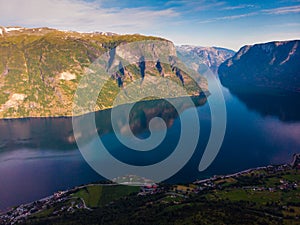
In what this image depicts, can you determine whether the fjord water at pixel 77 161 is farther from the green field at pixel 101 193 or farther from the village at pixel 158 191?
the green field at pixel 101 193

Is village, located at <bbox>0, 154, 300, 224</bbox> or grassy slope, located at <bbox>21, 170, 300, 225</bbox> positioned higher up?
grassy slope, located at <bbox>21, 170, 300, 225</bbox>

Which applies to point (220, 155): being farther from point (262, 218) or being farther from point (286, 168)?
point (262, 218)

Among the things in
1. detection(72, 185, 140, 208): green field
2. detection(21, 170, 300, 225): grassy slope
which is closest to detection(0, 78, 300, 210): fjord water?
detection(72, 185, 140, 208): green field

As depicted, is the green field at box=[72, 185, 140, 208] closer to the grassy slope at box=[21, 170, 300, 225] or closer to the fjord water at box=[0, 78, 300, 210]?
the grassy slope at box=[21, 170, 300, 225]

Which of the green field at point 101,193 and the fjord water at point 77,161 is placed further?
the fjord water at point 77,161

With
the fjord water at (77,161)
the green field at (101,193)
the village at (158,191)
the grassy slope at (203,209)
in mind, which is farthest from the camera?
the fjord water at (77,161)

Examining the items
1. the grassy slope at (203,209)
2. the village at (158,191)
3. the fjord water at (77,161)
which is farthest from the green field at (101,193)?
the fjord water at (77,161)

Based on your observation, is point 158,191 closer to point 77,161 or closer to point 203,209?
point 203,209

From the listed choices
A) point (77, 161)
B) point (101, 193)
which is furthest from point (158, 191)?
point (77, 161)

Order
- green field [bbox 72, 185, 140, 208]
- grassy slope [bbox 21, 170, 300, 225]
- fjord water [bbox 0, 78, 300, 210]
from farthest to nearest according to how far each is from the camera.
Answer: fjord water [bbox 0, 78, 300, 210]
green field [bbox 72, 185, 140, 208]
grassy slope [bbox 21, 170, 300, 225]

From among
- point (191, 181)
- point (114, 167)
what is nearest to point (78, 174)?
point (114, 167)

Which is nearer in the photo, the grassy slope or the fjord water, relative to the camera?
the grassy slope

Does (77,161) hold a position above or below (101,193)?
above

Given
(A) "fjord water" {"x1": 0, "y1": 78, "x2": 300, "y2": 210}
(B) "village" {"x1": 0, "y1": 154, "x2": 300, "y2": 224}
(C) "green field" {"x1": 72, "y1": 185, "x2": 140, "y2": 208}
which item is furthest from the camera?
(A) "fjord water" {"x1": 0, "y1": 78, "x2": 300, "y2": 210}
